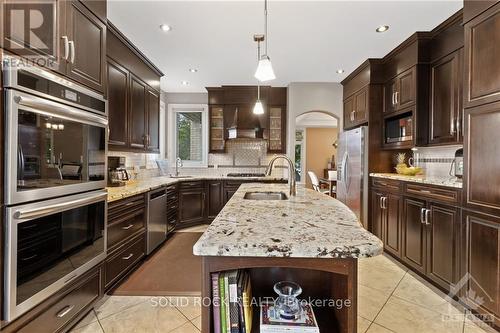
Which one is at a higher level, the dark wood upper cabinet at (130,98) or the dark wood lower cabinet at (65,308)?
the dark wood upper cabinet at (130,98)

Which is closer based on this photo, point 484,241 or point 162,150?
point 484,241

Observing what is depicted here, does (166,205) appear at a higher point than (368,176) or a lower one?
lower

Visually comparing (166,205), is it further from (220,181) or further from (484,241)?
(484,241)

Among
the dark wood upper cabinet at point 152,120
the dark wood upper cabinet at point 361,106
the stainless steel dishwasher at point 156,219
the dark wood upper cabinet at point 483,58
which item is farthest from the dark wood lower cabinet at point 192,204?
the dark wood upper cabinet at point 483,58

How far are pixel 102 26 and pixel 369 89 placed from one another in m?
3.39

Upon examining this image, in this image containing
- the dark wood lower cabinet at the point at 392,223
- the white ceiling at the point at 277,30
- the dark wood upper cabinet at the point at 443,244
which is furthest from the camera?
the dark wood lower cabinet at the point at 392,223

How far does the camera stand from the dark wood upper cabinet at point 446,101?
2473 mm

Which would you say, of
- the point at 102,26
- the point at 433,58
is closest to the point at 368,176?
the point at 433,58

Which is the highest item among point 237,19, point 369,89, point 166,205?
point 237,19

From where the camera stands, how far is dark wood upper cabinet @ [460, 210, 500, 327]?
1714mm

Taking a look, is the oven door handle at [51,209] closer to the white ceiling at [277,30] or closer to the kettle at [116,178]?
the kettle at [116,178]

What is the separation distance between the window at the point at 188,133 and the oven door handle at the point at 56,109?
329cm

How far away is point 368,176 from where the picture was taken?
138 inches

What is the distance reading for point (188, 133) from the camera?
523cm
